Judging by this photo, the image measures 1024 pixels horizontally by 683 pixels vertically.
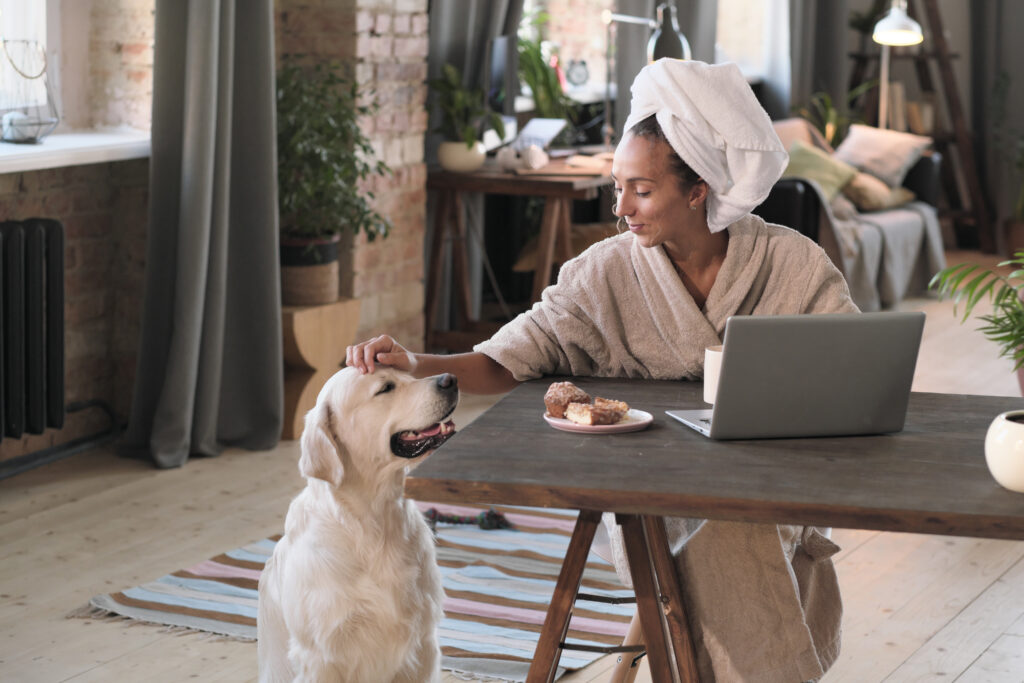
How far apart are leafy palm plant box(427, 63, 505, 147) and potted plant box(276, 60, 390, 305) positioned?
0.61m

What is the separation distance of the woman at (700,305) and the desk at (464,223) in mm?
2514

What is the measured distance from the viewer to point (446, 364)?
6.69ft

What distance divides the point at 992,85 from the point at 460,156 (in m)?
5.05

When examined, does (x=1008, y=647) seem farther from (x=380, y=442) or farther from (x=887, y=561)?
(x=380, y=442)

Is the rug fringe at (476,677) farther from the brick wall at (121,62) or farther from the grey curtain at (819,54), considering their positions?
the grey curtain at (819,54)

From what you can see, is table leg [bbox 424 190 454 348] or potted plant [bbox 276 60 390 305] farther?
table leg [bbox 424 190 454 348]

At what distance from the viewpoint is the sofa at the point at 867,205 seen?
5.76 meters

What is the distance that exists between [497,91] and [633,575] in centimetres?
333

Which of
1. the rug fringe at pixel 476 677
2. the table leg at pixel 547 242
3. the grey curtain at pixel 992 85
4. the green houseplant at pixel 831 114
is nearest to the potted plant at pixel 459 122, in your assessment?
the table leg at pixel 547 242

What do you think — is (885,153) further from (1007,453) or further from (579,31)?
(1007,453)

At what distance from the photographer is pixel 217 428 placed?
12.9 feet

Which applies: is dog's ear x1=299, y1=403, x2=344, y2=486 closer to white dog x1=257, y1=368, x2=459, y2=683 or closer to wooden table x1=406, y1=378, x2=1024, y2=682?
white dog x1=257, y1=368, x2=459, y2=683

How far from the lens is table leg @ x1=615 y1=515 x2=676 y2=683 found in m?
1.75

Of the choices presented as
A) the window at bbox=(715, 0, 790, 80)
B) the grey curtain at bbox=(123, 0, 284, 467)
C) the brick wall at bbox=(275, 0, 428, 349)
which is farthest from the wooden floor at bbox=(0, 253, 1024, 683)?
the window at bbox=(715, 0, 790, 80)
